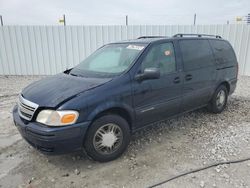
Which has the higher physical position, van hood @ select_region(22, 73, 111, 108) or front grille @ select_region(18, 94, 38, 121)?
van hood @ select_region(22, 73, 111, 108)

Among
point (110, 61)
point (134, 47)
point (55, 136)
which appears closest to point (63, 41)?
point (110, 61)

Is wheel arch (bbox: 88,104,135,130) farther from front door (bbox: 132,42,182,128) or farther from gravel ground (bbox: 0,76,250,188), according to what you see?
gravel ground (bbox: 0,76,250,188)

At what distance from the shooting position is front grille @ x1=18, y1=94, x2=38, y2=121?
8.72 feet

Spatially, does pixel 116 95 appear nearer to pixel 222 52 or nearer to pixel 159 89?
pixel 159 89

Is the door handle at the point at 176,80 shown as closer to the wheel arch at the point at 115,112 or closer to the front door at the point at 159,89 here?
the front door at the point at 159,89

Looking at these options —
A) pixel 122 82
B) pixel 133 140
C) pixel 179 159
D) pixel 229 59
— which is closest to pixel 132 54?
pixel 122 82

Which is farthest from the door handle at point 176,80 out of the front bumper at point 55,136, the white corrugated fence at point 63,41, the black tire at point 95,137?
the white corrugated fence at point 63,41

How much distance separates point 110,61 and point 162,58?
890 millimetres

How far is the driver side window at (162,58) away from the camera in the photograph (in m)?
3.29

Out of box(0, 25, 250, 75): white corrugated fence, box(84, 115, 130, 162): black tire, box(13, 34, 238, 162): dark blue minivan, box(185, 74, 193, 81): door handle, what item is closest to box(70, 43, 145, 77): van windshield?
box(13, 34, 238, 162): dark blue minivan

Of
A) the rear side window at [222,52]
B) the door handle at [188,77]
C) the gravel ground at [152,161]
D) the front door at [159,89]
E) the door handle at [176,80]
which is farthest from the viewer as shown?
the rear side window at [222,52]

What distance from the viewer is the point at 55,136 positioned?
2.46 metres

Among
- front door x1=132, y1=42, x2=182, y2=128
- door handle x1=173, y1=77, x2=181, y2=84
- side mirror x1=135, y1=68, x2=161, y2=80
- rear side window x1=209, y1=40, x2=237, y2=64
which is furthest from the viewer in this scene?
rear side window x1=209, y1=40, x2=237, y2=64

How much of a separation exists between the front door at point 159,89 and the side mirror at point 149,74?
7 centimetres
